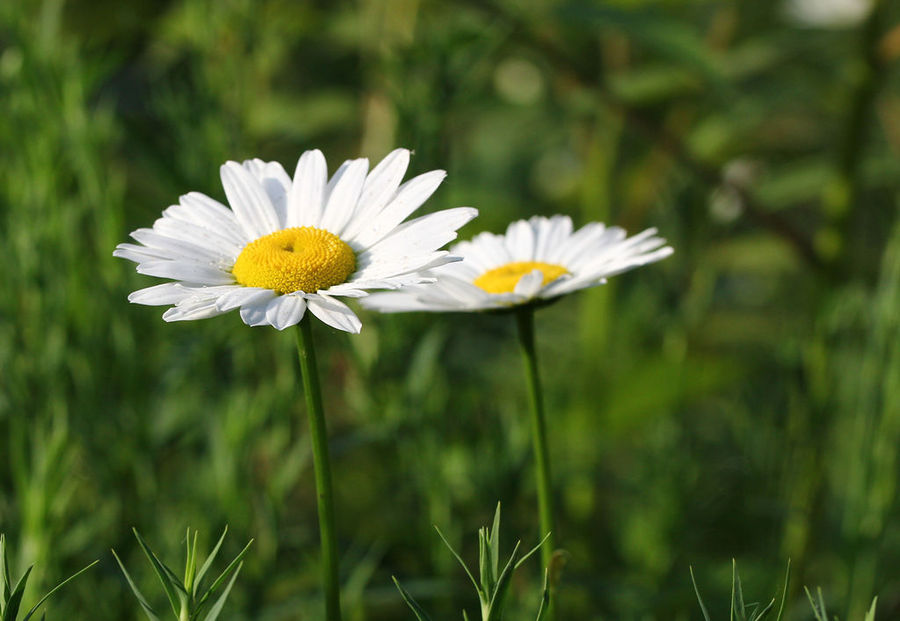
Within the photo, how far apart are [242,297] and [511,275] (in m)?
0.15

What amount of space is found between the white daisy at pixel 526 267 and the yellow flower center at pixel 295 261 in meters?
0.05

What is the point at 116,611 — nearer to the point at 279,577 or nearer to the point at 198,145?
the point at 279,577

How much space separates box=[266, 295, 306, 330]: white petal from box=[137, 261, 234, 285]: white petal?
4cm

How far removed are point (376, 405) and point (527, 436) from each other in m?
0.12

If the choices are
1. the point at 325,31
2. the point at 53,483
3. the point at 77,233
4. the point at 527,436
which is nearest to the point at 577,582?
the point at 527,436

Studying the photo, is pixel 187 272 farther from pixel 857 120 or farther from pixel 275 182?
pixel 857 120

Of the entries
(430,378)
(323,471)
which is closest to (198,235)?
(323,471)

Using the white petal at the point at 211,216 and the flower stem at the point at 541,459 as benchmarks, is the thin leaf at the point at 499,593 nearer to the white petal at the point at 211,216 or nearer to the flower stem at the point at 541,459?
the flower stem at the point at 541,459

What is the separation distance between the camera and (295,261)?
1.07 feet

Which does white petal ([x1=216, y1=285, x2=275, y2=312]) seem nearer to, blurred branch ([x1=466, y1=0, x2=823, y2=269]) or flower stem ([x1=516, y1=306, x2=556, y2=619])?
flower stem ([x1=516, y1=306, x2=556, y2=619])

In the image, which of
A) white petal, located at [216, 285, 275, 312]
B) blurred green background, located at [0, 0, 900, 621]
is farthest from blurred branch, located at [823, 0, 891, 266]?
white petal, located at [216, 285, 275, 312]

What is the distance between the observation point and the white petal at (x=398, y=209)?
34 cm

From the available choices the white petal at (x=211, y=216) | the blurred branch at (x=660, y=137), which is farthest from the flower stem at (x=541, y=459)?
the blurred branch at (x=660, y=137)

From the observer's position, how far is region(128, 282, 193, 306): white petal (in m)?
0.30
